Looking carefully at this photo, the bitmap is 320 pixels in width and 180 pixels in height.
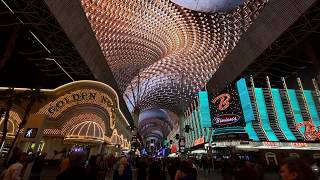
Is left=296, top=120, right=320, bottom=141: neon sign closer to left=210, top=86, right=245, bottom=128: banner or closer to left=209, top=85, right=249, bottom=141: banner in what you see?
left=209, top=85, right=249, bottom=141: banner

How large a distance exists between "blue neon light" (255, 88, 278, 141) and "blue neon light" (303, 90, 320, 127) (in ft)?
19.4

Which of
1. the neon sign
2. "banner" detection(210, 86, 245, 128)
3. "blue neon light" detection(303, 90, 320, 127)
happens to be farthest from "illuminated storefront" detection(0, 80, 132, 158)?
"blue neon light" detection(303, 90, 320, 127)

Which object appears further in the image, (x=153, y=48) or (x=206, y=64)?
(x=206, y=64)

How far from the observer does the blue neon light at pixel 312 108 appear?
2871 centimetres

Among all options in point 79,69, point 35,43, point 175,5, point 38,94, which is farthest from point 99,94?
point 175,5

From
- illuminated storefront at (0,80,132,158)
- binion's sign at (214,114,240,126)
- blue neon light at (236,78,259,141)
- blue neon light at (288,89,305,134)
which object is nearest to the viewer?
illuminated storefront at (0,80,132,158)

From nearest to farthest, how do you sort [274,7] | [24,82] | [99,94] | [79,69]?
[274,7]
[99,94]
[79,69]
[24,82]

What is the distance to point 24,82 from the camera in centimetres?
2866

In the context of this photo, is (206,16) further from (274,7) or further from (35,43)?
(35,43)

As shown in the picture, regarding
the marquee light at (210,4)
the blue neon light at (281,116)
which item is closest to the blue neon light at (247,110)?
the blue neon light at (281,116)

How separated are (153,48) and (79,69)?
13776mm

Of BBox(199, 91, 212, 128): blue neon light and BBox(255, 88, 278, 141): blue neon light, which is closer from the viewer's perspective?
BBox(255, 88, 278, 141): blue neon light

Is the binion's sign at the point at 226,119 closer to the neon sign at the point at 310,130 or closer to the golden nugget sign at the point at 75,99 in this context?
the neon sign at the point at 310,130

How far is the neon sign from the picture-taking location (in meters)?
26.6
